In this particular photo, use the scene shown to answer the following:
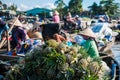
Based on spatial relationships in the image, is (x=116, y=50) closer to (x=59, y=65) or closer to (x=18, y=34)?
(x=18, y=34)

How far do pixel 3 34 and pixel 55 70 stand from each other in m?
6.53

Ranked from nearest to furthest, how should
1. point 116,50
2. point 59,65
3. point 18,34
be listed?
point 59,65 → point 18,34 → point 116,50

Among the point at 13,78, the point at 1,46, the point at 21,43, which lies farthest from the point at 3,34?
the point at 13,78

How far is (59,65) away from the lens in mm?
5211

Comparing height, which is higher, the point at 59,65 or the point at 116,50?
the point at 59,65

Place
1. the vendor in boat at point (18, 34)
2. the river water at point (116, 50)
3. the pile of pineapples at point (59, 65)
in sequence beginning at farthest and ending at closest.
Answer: the river water at point (116, 50) < the vendor in boat at point (18, 34) < the pile of pineapples at point (59, 65)

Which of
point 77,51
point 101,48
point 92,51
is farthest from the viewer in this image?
point 101,48

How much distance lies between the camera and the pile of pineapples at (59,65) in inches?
203

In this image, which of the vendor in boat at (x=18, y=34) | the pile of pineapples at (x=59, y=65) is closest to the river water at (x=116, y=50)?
the vendor in boat at (x=18, y=34)

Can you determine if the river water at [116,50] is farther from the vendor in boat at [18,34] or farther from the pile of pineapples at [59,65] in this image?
the pile of pineapples at [59,65]

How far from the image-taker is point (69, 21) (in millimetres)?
21500

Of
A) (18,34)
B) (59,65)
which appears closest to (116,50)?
(18,34)

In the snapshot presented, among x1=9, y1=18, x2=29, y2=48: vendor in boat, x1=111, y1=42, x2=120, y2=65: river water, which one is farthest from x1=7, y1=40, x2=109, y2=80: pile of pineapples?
x1=111, y1=42, x2=120, y2=65: river water

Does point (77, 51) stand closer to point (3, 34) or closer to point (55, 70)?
point (55, 70)
